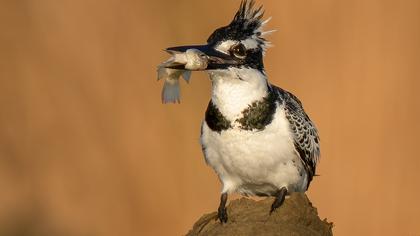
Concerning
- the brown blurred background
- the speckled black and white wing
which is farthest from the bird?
the brown blurred background

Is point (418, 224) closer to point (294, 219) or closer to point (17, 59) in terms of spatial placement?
point (17, 59)

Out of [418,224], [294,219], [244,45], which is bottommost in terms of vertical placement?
[418,224]

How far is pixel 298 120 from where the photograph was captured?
331 inches

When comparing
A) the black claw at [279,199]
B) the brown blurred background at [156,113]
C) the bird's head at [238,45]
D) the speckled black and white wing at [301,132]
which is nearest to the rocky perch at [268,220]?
the black claw at [279,199]

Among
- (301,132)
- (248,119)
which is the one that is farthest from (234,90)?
(301,132)

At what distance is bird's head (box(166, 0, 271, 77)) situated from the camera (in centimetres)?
798

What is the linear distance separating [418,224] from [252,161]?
5326 millimetres

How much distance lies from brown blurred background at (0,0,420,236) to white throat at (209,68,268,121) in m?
5.09

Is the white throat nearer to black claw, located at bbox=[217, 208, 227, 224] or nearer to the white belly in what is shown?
the white belly

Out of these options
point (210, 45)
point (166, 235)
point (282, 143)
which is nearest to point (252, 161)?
point (282, 143)

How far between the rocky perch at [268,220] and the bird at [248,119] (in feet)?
0.23

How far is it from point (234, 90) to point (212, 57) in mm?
267

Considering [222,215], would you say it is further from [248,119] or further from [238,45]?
[238,45]

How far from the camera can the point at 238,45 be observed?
26.6ft
